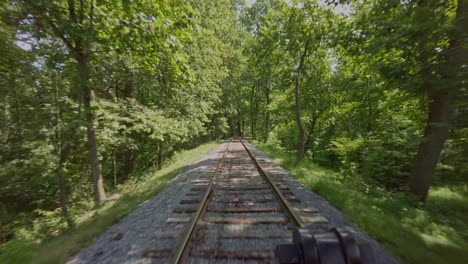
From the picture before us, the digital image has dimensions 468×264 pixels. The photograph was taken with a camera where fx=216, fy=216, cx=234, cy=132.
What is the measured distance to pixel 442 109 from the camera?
4.31 meters

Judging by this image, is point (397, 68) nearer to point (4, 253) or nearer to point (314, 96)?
point (4, 253)

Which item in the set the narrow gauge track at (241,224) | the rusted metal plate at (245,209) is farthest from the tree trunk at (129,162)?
the rusted metal plate at (245,209)

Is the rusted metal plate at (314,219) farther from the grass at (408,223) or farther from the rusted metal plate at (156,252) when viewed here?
the rusted metal plate at (156,252)

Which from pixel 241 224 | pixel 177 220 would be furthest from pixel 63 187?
pixel 241 224

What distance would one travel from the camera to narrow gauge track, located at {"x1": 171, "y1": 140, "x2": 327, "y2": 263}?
115 inches

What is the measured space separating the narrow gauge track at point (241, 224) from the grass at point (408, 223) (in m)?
1.06

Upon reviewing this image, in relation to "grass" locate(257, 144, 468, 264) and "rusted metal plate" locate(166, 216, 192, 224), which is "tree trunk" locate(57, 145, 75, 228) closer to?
Answer: "rusted metal plate" locate(166, 216, 192, 224)

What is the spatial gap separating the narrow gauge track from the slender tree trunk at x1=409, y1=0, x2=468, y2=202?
96.7 inches

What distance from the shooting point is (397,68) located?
3.15m

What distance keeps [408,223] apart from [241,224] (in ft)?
11.9

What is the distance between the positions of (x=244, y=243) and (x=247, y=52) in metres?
9.86

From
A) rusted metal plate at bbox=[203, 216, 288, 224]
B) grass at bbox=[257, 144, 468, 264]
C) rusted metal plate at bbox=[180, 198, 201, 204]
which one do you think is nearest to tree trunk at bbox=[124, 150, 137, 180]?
rusted metal plate at bbox=[180, 198, 201, 204]

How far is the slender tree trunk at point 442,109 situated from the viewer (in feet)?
7.36

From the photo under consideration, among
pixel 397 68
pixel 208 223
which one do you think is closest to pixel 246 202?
pixel 208 223
